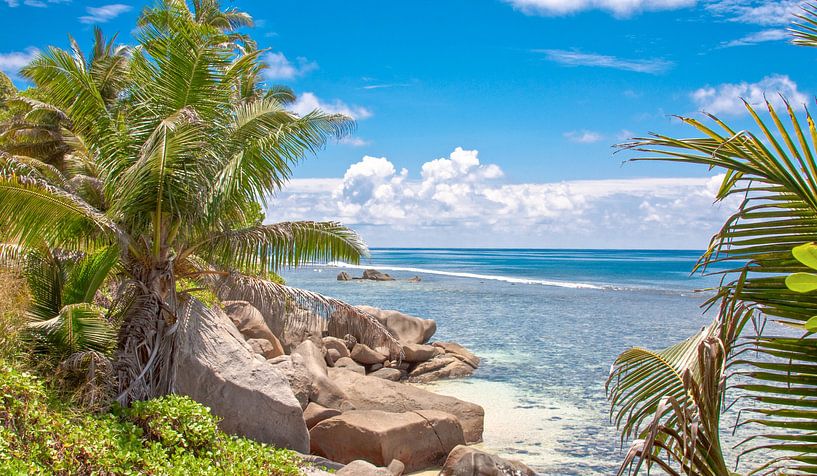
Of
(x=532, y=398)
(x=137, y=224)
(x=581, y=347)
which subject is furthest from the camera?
(x=581, y=347)

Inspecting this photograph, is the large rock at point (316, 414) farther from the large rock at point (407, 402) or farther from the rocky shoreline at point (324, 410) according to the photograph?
the large rock at point (407, 402)

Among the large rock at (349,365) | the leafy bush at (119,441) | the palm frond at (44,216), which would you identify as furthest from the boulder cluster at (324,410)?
the large rock at (349,365)

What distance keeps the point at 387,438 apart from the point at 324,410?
171cm

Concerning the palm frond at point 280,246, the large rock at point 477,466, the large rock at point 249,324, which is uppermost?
the palm frond at point 280,246

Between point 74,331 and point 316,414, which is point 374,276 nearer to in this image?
point 316,414

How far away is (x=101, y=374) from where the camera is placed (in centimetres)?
895

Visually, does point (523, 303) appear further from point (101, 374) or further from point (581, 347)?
point (101, 374)

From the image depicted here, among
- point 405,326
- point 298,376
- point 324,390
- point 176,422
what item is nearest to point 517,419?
point 324,390

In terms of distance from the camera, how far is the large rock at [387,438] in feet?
36.3

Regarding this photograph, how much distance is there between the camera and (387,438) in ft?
36.4

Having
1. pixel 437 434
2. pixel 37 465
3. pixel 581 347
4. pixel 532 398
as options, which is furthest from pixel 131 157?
pixel 581 347

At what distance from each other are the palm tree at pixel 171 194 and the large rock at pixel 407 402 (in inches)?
123

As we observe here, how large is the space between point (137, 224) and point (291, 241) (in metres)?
2.20

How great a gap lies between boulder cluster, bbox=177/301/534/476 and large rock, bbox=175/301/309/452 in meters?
0.02
